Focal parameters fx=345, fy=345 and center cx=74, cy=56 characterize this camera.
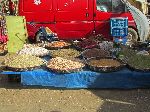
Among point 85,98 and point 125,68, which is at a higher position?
point 125,68

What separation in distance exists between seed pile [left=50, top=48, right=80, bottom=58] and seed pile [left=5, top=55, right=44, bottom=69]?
2.87 ft

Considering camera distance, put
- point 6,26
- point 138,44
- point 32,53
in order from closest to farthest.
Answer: point 32,53 < point 138,44 < point 6,26

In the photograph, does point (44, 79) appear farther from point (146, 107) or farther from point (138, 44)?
point (138, 44)

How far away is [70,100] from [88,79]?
2.80 ft

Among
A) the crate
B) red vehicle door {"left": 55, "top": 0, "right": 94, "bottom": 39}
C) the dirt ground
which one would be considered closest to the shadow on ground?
the dirt ground

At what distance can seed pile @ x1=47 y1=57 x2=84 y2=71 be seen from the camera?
897cm

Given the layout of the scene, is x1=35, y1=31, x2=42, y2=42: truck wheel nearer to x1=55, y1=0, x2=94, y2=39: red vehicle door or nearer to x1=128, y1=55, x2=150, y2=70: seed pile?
x1=55, y1=0, x2=94, y2=39: red vehicle door

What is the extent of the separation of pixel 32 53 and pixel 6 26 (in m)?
3.62

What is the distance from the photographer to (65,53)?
10438mm

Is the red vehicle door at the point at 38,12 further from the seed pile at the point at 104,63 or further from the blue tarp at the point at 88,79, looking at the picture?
the blue tarp at the point at 88,79

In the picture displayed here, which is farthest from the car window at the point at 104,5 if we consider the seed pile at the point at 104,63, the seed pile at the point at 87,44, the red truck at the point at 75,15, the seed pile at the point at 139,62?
the seed pile at the point at 104,63

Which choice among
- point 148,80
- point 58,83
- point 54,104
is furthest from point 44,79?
point 148,80

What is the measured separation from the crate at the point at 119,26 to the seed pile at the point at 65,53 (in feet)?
12.2

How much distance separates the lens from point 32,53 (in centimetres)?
1042
